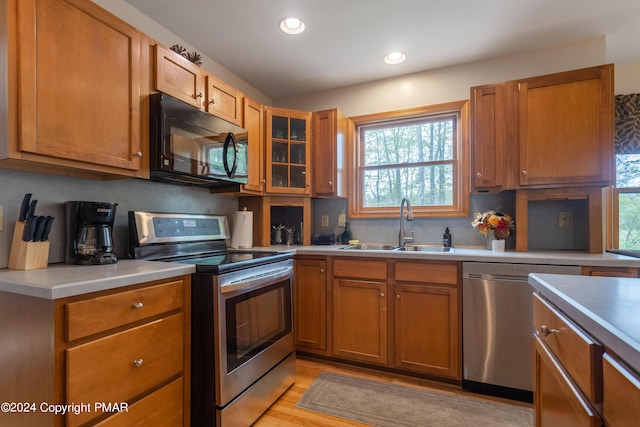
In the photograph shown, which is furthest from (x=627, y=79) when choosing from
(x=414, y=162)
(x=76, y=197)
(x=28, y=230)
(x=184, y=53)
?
(x=28, y=230)

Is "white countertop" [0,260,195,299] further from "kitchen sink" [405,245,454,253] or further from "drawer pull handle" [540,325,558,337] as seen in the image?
"kitchen sink" [405,245,454,253]

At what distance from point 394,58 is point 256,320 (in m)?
2.35

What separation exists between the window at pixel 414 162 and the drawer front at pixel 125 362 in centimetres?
204

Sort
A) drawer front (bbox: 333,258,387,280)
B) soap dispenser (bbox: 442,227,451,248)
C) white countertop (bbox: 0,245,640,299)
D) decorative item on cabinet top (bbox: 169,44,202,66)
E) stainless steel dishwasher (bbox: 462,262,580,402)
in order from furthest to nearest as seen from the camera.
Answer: soap dispenser (bbox: 442,227,451,248) → drawer front (bbox: 333,258,387,280) → decorative item on cabinet top (bbox: 169,44,202,66) → stainless steel dishwasher (bbox: 462,262,580,402) → white countertop (bbox: 0,245,640,299)

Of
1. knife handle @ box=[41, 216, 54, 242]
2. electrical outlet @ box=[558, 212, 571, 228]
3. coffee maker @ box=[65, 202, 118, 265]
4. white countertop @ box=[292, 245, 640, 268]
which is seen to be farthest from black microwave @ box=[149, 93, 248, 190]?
electrical outlet @ box=[558, 212, 571, 228]

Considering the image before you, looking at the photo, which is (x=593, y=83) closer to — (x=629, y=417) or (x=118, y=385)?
(x=629, y=417)

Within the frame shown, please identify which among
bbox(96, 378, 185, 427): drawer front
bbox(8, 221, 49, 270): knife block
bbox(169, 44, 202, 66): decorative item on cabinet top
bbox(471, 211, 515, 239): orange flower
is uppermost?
bbox(169, 44, 202, 66): decorative item on cabinet top

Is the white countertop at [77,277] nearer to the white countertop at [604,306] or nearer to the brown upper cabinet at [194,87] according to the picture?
the brown upper cabinet at [194,87]


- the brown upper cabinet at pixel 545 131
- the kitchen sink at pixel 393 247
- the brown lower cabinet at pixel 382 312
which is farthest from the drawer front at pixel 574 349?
the kitchen sink at pixel 393 247

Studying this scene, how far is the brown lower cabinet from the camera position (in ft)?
7.01

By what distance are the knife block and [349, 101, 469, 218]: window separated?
91.8 inches

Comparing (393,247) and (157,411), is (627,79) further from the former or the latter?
(157,411)

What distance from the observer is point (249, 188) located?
102 inches

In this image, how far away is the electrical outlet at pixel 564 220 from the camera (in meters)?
2.44
